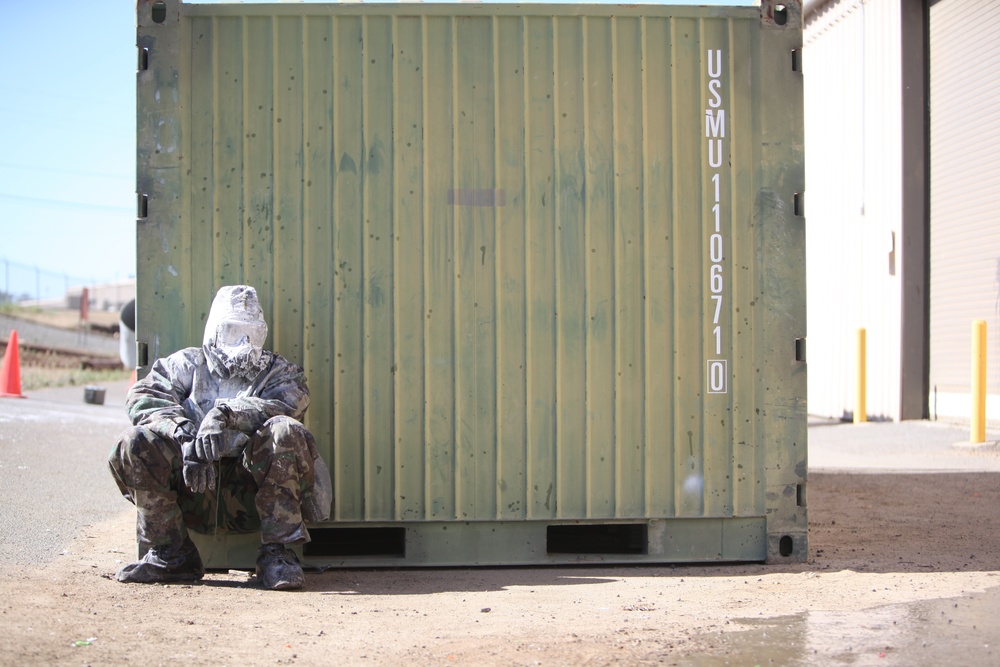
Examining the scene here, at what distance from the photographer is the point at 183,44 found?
618cm

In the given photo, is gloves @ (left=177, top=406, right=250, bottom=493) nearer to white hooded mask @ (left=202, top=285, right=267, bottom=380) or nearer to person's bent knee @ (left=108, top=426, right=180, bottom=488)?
person's bent knee @ (left=108, top=426, right=180, bottom=488)

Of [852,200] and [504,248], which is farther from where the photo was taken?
[852,200]

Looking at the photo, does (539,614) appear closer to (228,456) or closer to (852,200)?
(228,456)

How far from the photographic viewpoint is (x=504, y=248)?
20.5ft

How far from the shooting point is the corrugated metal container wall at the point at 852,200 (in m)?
15.9

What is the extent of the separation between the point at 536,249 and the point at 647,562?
193 cm

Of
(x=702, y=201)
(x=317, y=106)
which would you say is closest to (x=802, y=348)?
(x=702, y=201)

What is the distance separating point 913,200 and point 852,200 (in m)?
1.92

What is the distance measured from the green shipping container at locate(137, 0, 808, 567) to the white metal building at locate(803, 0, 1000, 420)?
29.2ft

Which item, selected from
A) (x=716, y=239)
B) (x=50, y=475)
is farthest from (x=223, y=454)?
(x=50, y=475)

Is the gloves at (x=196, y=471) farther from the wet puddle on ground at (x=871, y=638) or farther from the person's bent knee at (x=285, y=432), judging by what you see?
the wet puddle on ground at (x=871, y=638)

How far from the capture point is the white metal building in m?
14.2

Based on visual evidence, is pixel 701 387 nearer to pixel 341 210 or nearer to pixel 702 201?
pixel 702 201

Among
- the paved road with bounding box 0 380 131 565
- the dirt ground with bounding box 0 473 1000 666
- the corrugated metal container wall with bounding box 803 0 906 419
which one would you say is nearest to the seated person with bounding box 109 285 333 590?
the dirt ground with bounding box 0 473 1000 666
